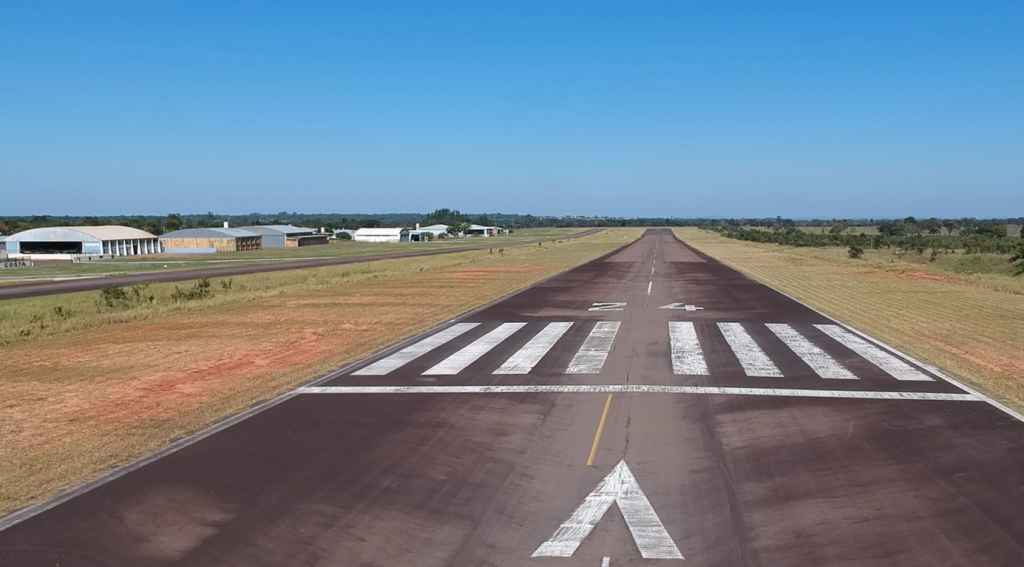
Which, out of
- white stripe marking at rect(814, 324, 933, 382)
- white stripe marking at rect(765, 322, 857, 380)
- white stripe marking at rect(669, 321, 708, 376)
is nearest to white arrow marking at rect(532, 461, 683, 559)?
white stripe marking at rect(669, 321, 708, 376)

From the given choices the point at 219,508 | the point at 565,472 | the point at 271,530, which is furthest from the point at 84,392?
the point at 565,472

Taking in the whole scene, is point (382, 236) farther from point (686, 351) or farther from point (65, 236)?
point (686, 351)

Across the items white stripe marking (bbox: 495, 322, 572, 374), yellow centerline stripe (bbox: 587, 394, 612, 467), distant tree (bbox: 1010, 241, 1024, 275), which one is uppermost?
distant tree (bbox: 1010, 241, 1024, 275)

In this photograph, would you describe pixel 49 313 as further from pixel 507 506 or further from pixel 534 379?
pixel 507 506

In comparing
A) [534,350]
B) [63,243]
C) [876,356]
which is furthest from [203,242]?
[876,356]

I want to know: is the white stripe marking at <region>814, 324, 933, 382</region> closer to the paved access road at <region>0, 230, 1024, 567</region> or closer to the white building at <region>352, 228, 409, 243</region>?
the paved access road at <region>0, 230, 1024, 567</region>
